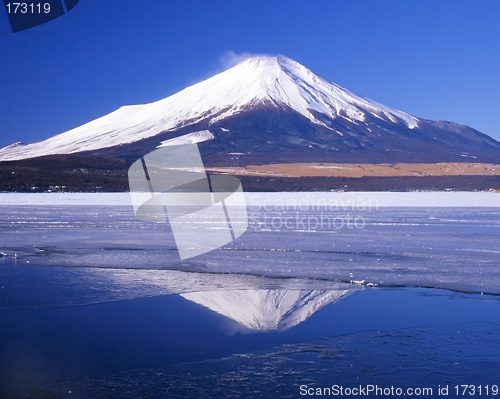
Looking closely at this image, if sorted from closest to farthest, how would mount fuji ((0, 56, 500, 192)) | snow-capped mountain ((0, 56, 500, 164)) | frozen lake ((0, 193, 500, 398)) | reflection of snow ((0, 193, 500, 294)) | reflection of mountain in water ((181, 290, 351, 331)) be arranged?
frozen lake ((0, 193, 500, 398)) < reflection of mountain in water ((181, 290, 351, 331)) < reflection of snow ((0, 193, 500, 294)) < mount fuji ((0, 56, 500, 192)) < snow-capped mountain ((0, 56, 500, 164))

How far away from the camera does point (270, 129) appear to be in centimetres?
10531

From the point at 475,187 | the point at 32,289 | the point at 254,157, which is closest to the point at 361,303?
the point at 32,289

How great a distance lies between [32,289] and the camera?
705 centimetres

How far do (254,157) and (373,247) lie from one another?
72.9m

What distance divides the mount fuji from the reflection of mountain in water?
60645 millimetres

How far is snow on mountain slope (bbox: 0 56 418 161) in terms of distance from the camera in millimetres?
106812

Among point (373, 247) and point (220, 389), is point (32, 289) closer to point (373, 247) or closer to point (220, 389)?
point (220, 389)

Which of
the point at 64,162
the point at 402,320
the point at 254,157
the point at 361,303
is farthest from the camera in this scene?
the point at 254,157

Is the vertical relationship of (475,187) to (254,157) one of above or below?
below

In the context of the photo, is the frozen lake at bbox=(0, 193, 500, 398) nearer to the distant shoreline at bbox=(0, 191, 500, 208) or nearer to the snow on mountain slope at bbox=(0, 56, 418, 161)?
the distant shoreline at bbox=(0, 191, 500, 208)

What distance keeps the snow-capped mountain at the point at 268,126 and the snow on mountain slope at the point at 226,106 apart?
8.5 inches

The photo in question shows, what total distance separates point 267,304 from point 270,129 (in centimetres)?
9997

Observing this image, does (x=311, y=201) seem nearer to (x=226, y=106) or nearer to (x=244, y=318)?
(x=244, y=318)

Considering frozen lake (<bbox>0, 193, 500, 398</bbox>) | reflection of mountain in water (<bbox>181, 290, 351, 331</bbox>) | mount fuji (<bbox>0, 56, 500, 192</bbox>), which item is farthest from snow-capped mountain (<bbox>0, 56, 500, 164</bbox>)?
reflection of mountain in water (<bbox>181, 290, 351, 331</bbox>)
